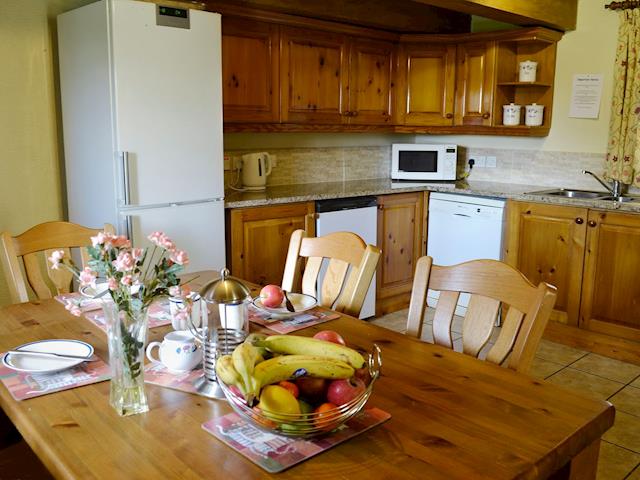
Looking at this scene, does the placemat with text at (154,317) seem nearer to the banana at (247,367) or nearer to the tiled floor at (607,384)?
the banana at (247,367)

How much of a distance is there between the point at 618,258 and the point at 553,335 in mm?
681

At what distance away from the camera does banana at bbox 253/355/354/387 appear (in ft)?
3.79

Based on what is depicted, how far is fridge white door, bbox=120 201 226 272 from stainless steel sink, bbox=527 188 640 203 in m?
2.02

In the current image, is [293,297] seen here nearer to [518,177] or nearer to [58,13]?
[58,13]

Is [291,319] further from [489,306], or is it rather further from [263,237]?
[263,237]

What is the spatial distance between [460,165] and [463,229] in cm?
89

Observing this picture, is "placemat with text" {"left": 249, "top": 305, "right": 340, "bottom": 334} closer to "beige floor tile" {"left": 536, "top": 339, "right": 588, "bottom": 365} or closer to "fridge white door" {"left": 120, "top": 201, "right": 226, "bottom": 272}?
"fridge white door" {"left": 120, "top": 201, "right": 226, "bottom": 272}

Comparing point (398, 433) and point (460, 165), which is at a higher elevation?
point (460, 165)

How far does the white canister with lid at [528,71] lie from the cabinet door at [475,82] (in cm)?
20

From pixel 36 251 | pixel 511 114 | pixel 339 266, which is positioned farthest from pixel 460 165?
pixel 36 251

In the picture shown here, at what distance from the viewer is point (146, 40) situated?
9.62 feet

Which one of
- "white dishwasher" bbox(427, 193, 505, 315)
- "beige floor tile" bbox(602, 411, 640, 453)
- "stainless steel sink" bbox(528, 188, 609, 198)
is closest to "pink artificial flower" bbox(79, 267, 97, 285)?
"beige floor tile" bbox(602, 411, 640, 453)

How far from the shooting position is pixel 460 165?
5004 millimetres

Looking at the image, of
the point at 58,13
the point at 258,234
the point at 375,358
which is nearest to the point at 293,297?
the point at 375,358
